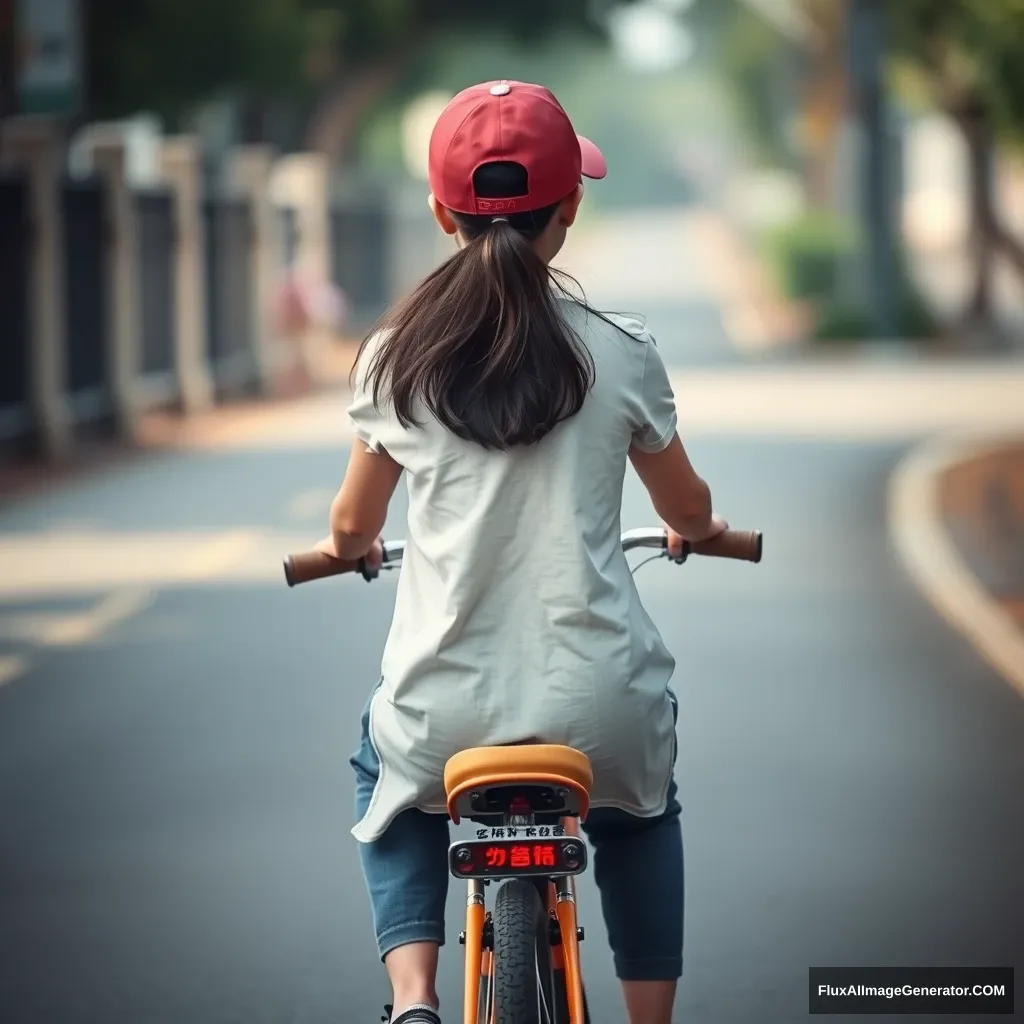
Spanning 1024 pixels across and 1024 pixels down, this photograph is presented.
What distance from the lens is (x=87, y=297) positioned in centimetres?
2102

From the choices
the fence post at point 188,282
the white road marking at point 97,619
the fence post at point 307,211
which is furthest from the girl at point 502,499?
the fence post at point 307,211

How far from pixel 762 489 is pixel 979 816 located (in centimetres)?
909

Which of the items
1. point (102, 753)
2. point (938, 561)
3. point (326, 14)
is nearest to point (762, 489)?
point (938, 561)

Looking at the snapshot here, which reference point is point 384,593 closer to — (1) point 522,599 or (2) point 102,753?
(2) point 102,753

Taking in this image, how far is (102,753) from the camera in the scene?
27.0 feet

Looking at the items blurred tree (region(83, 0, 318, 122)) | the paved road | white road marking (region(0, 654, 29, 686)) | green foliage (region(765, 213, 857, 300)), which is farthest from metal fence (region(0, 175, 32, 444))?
green foliage (region(765, 213, 857, 300))

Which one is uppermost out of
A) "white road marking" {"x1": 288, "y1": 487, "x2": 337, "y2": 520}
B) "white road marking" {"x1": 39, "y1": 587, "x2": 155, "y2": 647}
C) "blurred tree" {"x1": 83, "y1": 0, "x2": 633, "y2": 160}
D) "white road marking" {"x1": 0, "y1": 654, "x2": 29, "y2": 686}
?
"blurred tree" {"x1": 83, "y1": 0, "x2": 633, "y2": 160}

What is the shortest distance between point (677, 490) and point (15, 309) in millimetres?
15568

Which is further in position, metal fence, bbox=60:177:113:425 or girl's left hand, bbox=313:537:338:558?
metal fence, bbox=60:177:113:425

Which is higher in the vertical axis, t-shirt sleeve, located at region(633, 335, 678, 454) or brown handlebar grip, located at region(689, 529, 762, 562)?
t-shirt sleeve, located at region(633, 335, 678, 454)

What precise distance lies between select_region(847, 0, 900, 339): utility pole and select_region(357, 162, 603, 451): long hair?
30.9 meters

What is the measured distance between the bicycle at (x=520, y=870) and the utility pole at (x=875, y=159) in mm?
30907

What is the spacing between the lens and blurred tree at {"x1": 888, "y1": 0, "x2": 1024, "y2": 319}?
2933 centimetres

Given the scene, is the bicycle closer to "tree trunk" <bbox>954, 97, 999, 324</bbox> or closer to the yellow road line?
the yellow road line
